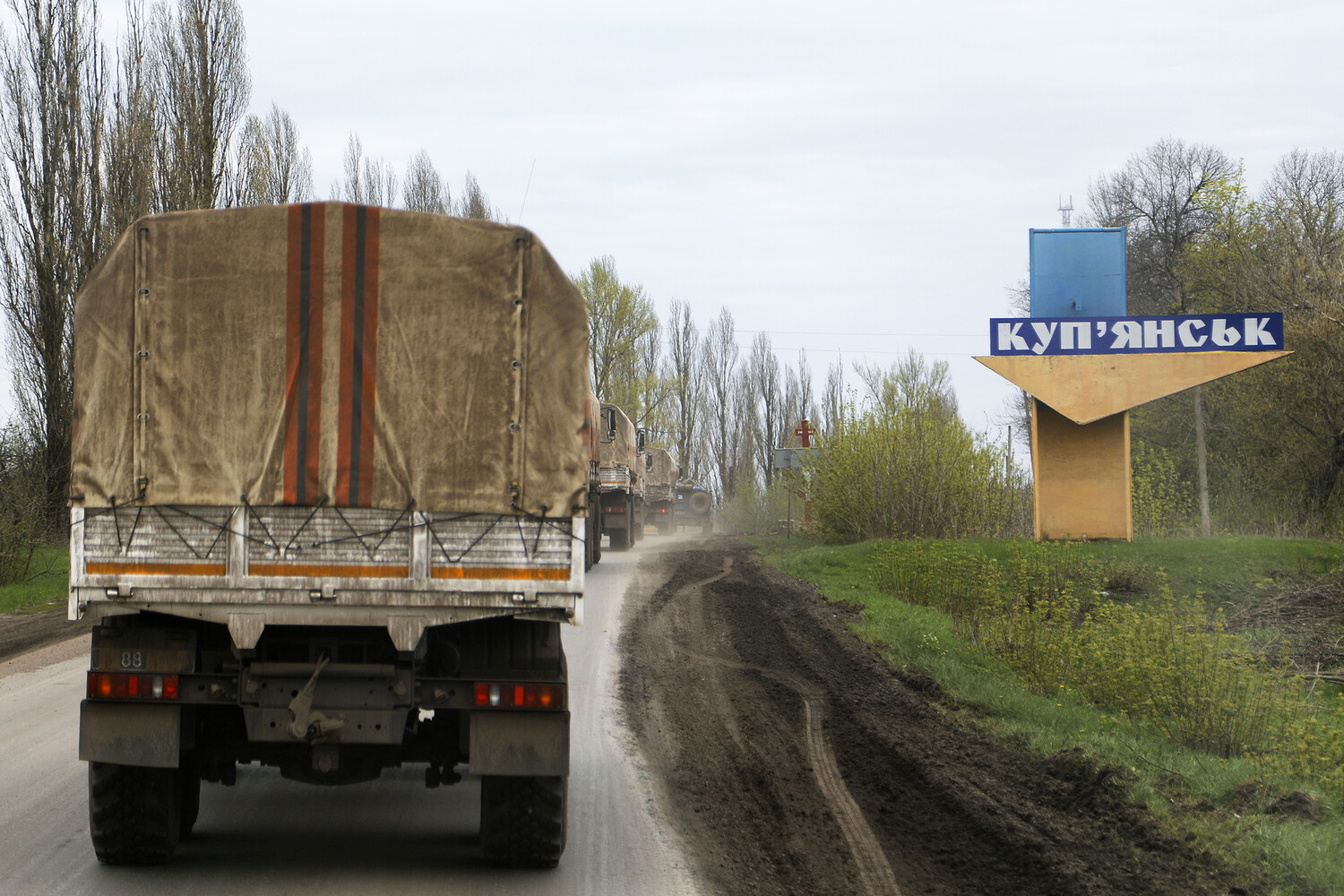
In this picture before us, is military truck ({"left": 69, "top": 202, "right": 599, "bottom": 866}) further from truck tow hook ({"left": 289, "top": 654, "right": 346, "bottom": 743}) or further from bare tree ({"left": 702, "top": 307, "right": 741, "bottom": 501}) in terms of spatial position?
Result: bare tree ({"left": 702, "top": 307, "right": 741, "bottom": 501})

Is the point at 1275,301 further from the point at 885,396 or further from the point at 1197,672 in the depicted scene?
the point at 1197,672

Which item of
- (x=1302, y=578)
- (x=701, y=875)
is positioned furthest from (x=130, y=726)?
(x=1302, y=578)

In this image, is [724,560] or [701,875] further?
[724,560]

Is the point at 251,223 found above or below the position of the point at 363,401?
above

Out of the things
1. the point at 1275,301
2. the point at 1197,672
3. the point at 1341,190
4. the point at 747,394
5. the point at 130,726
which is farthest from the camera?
the point at 747,394

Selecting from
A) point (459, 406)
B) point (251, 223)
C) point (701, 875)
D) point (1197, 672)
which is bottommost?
point (701, 875)

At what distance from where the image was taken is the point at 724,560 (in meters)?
26.3

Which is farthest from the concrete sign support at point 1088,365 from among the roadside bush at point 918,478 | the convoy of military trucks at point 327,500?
the convoy of military trucks at point 327,500

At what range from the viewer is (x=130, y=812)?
5.51 m

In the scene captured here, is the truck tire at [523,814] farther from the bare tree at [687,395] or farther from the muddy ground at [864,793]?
the bare tree at [687,395]

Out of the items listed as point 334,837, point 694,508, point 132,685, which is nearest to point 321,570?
point 132,685

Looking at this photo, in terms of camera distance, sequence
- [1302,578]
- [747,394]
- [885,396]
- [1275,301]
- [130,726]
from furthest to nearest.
Answer: [747,394]
[885,396]
[1275,301]
[1302,578]
[130,726]

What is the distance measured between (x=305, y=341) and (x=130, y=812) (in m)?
2.41

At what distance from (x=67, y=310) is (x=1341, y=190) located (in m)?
37.8
